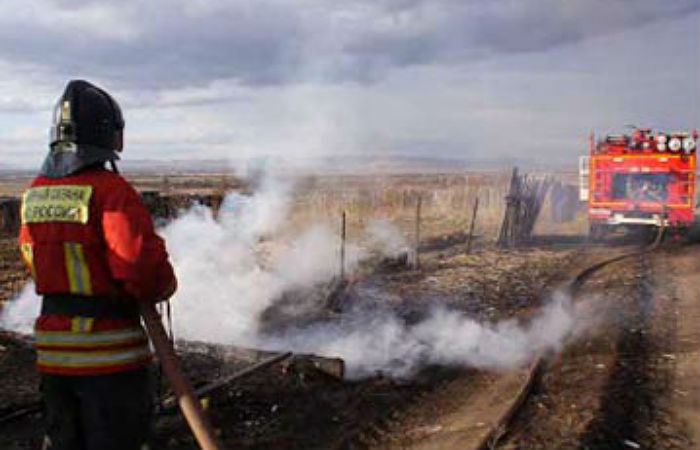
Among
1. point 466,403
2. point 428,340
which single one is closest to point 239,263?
point 428,340

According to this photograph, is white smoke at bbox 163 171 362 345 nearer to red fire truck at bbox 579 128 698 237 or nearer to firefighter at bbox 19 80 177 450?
firefighter at bbox 19 80 177 450

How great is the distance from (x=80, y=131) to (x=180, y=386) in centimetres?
125

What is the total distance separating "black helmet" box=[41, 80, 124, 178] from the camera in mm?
2939

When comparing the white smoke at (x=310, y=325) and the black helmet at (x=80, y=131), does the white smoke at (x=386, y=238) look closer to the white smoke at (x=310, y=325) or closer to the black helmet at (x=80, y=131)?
the white smoke at (x=310, y=325)

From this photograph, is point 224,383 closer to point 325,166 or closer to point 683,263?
point 683,263

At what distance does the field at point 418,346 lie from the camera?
5438 mm

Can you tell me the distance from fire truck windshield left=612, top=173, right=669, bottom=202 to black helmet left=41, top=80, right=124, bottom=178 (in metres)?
17.5

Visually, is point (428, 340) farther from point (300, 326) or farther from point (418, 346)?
point (300, 326)

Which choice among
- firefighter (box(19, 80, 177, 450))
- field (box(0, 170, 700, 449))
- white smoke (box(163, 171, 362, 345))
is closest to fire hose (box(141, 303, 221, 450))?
firefighter (box(19, 80, 177, 450))

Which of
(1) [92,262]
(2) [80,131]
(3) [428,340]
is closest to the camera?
(1) [92,262]

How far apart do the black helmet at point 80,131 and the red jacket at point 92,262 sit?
0.22 feet

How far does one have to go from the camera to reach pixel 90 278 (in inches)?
111

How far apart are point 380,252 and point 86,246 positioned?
13001mm

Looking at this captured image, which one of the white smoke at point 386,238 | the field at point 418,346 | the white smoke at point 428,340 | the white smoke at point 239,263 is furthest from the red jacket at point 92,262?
the white smoke at point 386,238
